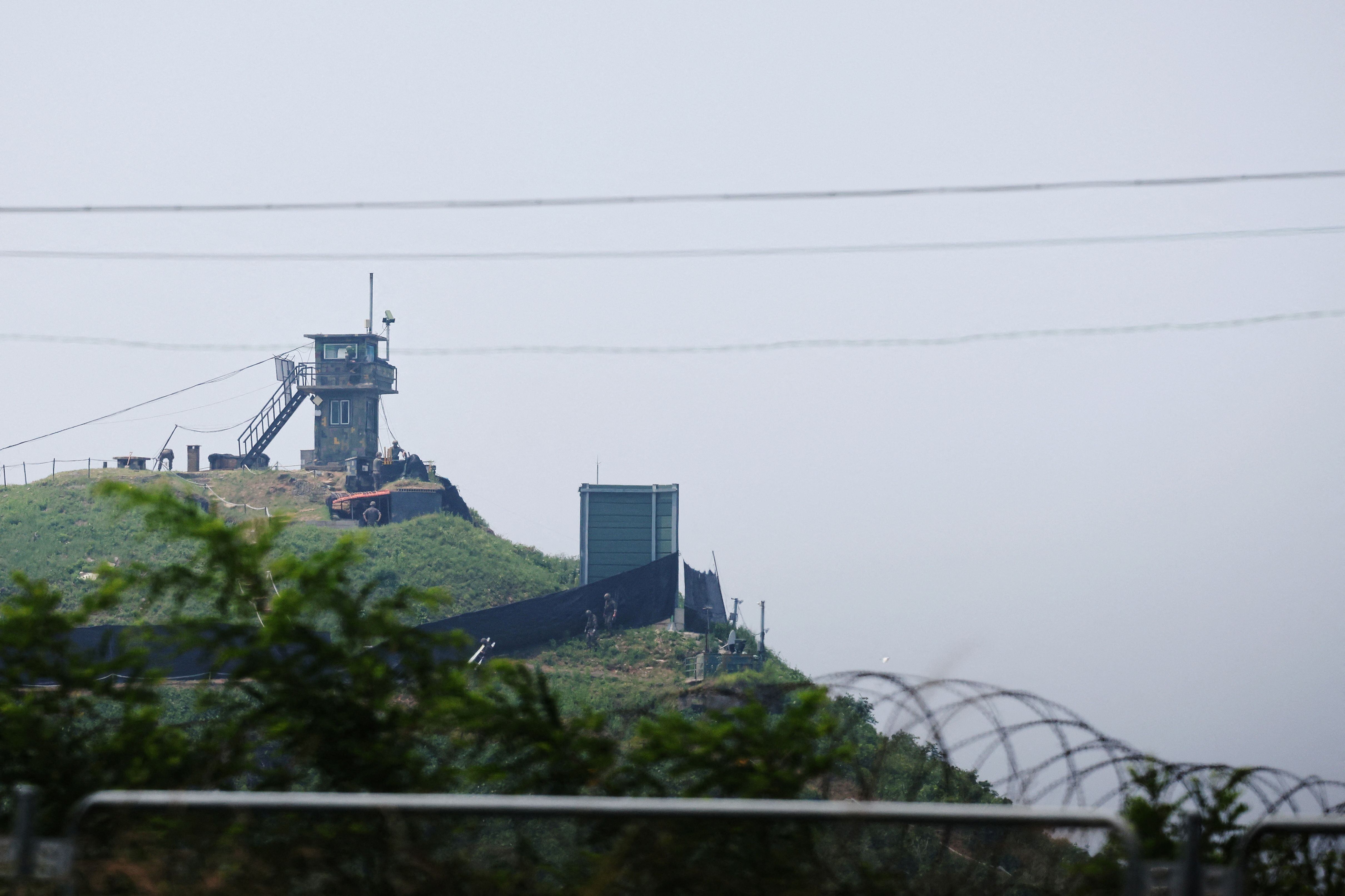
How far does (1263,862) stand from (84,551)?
47.9 m

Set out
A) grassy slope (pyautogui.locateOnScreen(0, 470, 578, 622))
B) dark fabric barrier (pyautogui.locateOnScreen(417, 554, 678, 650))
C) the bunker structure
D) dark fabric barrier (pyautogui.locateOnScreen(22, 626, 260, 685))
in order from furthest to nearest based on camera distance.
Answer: grassy slope (pyautogui.locateOnScreen(0, 470, 578, 622)) → the bunker structure → dark fabric barrier (pyautogui.locateOnScreen(417, 554, 678, 650)) → dark fabric barrier (pyautogui.locateOnScreen(22, 626, 260, 685))

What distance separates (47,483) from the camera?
177 ft

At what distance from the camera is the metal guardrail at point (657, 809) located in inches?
115

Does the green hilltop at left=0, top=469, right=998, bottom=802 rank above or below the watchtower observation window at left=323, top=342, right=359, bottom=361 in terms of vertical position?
below

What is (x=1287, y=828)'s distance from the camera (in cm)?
314

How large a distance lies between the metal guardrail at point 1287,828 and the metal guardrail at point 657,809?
389 millimetres

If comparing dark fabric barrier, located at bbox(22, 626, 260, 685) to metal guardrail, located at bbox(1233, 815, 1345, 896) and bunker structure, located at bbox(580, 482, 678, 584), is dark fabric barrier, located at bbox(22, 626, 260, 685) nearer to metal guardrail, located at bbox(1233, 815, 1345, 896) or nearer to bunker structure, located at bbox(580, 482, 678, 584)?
metal guardrail, located at bbox(1233, 815, 1345, 896)

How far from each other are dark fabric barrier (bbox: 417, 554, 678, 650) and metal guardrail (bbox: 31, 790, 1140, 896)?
69.8 feet

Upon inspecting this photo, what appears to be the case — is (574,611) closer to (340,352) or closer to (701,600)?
(701,600)

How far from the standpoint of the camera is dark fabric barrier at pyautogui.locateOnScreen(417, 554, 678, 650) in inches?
1057

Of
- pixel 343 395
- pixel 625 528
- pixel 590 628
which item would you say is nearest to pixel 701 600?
pixel 625 528

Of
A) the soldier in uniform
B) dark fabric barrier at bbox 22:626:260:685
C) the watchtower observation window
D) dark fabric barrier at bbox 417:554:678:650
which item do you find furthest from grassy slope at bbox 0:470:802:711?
dark fabric barrier at bbox 22:626:260:685

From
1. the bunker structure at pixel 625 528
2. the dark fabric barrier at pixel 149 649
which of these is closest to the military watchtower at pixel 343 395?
the bunker structure at pixel 625 528

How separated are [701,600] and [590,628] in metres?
7.03
